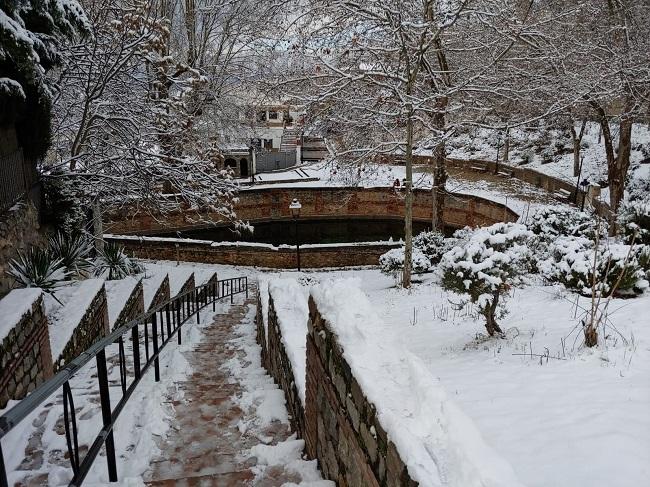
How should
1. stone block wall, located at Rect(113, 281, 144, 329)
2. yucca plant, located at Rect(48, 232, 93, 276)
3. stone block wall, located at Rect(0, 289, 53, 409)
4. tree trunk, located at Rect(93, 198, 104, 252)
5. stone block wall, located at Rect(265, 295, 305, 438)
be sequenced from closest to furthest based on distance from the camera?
stone block wall, located at Rect(265, 295, 305, 438) < stone block wall, located at Rect(0, 289, 53, 409) < stone block wall, located at Rect(113, 281, 144, 329) < yucca plant, located at Rect(48, 232, 93, 276) < tree trunk, located at Rect(93, 198, 104, 252)

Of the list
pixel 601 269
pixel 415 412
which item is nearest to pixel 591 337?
pixel 601 269

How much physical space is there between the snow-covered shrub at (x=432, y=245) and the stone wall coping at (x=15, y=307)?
1220 centimetres

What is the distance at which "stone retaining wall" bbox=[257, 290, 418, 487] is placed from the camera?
2203 mm

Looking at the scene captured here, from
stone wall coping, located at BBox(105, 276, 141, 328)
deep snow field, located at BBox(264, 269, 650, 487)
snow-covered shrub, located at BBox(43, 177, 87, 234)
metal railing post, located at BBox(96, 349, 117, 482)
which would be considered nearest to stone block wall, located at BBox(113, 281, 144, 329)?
stone wall coping, located at BBox(105, 276, 141, 328)

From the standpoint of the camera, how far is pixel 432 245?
16.3m

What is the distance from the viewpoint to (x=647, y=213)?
10.1 metres

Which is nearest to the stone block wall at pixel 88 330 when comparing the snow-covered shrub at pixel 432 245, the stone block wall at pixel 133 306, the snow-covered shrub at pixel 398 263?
the stone block wall at pixel 133 306

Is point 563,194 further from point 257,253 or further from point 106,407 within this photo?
point 106,407

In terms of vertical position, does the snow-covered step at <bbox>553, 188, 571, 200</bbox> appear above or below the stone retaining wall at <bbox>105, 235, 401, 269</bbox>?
above

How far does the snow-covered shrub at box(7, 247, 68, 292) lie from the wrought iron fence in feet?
3.49

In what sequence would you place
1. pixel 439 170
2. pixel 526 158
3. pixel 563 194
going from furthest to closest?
pixel 526 158, pixel 563 194, pixel 439 170

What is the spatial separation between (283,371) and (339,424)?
2009 millimetres

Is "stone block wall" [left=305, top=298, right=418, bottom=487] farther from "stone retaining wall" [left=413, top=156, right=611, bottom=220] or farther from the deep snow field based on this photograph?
"stone retaining wall" [left=413, top=156, right=611, bottom=220]

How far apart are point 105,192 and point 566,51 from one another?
504 inches
